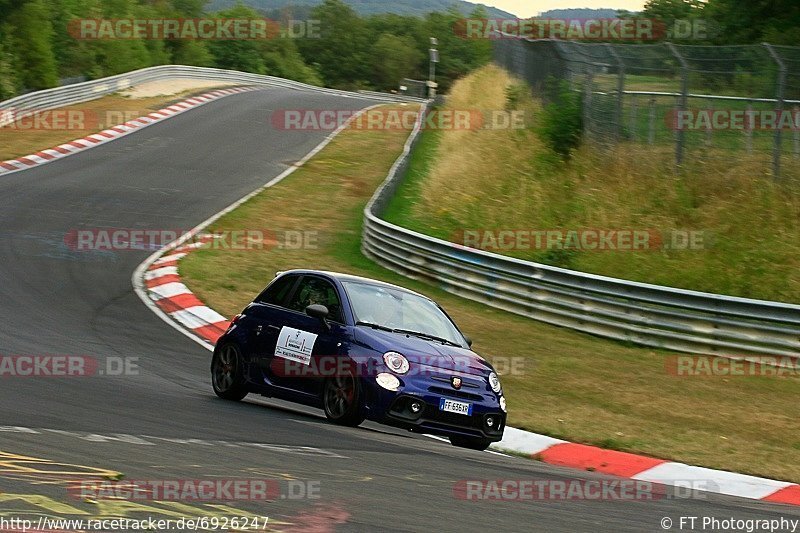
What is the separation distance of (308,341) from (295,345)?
18 centimetres

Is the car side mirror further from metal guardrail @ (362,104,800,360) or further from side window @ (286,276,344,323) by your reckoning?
metal guardrail @ (362,104,800,360)

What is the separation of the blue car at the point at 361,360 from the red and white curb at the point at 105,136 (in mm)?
19298

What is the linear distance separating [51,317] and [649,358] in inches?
306

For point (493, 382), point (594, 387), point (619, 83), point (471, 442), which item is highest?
point (619, 83)

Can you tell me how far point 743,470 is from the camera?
34.1 feet

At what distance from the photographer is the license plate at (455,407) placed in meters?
10.0

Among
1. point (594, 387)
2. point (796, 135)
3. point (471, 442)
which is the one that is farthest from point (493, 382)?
point (796, 135)

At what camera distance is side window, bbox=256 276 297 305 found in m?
11.6

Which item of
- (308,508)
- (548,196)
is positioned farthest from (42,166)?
(308,508)

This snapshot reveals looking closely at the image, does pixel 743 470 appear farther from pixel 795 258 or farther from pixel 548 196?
pixel 548 196

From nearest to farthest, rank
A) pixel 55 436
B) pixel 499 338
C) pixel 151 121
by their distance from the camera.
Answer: pixel 55 436
pixel 499 338
pixel 151 121

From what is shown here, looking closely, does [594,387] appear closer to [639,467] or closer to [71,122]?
[639,467]

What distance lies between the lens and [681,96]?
68.0ft

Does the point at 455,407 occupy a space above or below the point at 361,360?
below
